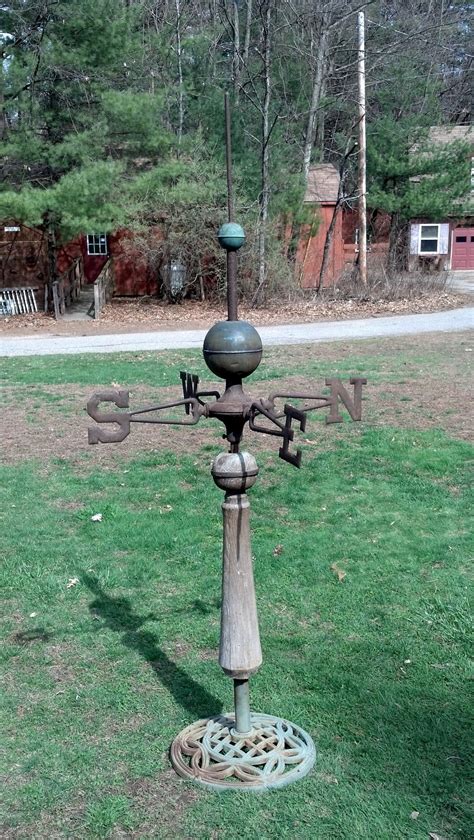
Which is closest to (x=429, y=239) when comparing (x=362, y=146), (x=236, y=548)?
(x=362, y=146)

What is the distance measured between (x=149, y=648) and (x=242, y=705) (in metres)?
1.05

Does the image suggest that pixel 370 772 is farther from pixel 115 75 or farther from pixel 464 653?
pixel 115 75

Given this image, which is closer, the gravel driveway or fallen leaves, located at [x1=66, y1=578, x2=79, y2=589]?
fallen leaves, located at [x1=66, y1=578, x2=79, y2=589]

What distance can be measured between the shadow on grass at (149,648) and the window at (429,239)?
103 ft

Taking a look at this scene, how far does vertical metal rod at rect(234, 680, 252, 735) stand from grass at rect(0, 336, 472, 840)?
0.90ft

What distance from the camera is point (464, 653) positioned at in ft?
12.6

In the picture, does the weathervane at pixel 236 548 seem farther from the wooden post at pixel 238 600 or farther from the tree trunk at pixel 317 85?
the tree trunk at pixel 317 85

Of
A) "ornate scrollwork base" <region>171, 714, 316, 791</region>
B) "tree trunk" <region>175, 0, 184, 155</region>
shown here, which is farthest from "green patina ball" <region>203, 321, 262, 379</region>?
"tree trunk" <region>175, 0, 184, 155</region>

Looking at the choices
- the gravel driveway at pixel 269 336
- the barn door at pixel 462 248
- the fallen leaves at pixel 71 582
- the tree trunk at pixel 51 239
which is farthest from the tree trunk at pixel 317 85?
the fallen leaves at pixel 71 582

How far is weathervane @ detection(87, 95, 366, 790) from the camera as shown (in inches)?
109

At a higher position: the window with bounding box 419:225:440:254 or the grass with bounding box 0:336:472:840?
the window with bounding box 419:225:440:254

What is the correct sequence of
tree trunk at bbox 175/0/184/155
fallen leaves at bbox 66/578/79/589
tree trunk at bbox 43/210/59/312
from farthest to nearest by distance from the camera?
tree trunk at bbox 175/0/184/155 → tree trunk at bbox 43/210/59/312 → fallen leaves at bbox 66/578/79/589

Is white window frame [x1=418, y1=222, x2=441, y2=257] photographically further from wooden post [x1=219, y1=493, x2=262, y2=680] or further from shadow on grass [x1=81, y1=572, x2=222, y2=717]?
wooden post [x1=219, y1=493, x2=262, y2=680]

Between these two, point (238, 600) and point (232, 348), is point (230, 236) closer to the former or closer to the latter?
point (232, 348)
